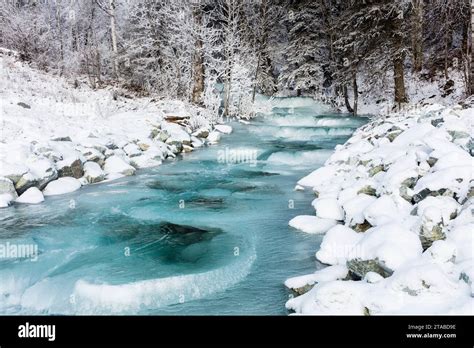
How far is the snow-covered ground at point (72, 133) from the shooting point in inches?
356

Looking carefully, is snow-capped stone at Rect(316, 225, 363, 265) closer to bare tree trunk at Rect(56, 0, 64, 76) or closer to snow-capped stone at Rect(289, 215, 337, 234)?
snow-capped stone at Rect(289, 215, 337, 234)

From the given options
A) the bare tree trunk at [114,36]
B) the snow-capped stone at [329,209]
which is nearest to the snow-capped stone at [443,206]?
the snow-capped stone at [329,209]

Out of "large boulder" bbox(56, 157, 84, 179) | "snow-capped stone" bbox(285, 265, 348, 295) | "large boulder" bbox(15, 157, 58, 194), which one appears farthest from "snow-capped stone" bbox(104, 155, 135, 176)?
"snow-capped stone" bbox(285, 265, 348, 295)

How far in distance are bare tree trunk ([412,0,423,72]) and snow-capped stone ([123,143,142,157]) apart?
10473 millimetres

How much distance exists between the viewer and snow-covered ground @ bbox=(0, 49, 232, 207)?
904cm

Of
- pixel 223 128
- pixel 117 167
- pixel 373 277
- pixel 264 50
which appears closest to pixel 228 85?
pixel 223 128

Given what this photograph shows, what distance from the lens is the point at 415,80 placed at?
1842 centimetres

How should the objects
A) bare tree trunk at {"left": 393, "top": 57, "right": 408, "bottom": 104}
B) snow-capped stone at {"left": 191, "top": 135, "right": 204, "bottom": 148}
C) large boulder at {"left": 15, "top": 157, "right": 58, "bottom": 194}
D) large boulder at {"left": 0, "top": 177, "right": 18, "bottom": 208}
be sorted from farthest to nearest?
bare tree trunk at {"left": 393, "top": 57, "right": 408, "bottom": 104} < snow-capped stone at {"left": 191, "top": 135, "right": 204, "bottom": 148} < large boulder at {"left": 15, "top": 157, "right": 58, "bottom": 194} < large boulder at {"left": 0, "top": 177, "right": 18, "bottom": 208}

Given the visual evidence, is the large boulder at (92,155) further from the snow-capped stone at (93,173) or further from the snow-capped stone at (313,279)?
the snow-capped stone at (313,279)

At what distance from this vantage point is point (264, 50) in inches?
948

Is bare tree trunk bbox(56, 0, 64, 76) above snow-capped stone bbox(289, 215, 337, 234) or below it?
above

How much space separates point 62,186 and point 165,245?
4.12 metres

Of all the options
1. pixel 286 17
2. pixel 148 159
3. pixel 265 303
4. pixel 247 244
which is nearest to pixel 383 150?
pixel 247 244
